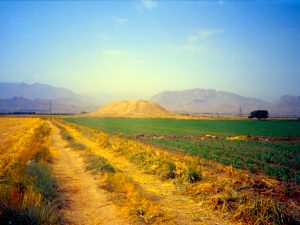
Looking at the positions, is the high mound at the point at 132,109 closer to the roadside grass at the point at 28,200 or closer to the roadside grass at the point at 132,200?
the roadside grass at the point at 132,200

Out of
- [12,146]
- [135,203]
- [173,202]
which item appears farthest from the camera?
[12,146]

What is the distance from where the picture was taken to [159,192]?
11.5 meters

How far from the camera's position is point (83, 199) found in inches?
406

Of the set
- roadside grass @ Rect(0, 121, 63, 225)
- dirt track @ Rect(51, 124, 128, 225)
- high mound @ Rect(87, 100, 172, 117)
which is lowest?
dirt track @ Rect(51, 124, 128, 225)

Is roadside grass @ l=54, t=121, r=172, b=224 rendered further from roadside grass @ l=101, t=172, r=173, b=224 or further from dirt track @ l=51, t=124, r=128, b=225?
dirt track @ l=51, t=124, r=128, b=225

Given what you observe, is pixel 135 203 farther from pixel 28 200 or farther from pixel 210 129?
pixel 210 129

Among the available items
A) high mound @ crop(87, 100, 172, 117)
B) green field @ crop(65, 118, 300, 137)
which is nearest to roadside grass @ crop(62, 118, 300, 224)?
green field @ crop(65, 118, 300, 137)

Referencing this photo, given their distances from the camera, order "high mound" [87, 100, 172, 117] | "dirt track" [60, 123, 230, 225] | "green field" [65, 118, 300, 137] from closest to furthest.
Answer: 1. "dirt track" [60, 123, 230, 225]
2. "green field" [65, 118, 300, 137]
3. "high mound" [87, 100, 172, 117]

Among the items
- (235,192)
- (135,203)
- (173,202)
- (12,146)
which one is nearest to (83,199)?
(135,203)

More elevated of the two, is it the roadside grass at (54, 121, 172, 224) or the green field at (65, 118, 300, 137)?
the green field at (65, 118, 300, 137)

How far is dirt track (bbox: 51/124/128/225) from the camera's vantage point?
27.5 ft

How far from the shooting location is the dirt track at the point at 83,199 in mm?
8383

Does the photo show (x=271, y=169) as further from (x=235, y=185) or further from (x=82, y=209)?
(x=82, y=209)

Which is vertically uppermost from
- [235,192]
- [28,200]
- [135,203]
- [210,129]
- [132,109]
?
[132,109]
